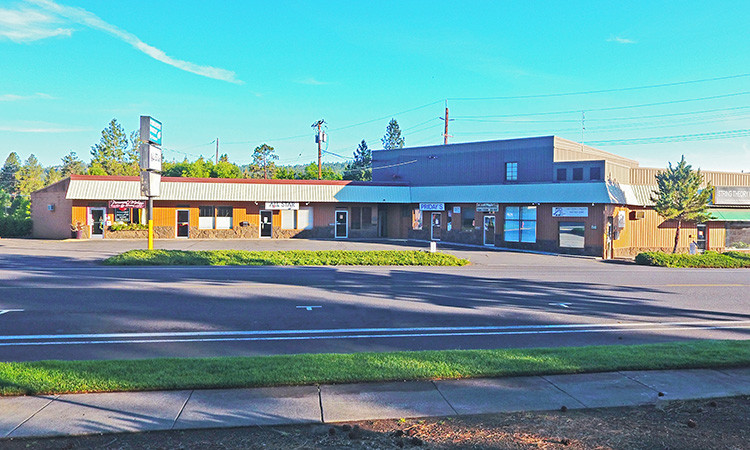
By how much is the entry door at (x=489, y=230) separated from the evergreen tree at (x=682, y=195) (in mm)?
10317

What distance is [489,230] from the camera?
37.3m

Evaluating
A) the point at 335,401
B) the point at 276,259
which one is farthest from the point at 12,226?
the point at 335,401

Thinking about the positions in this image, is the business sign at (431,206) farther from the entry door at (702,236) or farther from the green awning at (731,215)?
the green awning at (731,215)

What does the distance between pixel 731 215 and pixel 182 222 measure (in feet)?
125

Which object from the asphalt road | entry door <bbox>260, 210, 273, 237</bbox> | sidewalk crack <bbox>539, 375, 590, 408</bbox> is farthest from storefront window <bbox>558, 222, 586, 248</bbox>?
sidewalk crack <bbox>539, 375, 590, 408</bbox>

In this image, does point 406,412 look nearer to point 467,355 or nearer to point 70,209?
point 467,355

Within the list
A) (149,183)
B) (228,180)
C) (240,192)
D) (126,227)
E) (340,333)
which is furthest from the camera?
(228,180)

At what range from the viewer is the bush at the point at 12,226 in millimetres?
38469

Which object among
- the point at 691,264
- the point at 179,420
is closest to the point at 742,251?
the point at 691,264

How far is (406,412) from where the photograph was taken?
19.6ft

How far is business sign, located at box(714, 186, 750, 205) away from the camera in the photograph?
1374 inches

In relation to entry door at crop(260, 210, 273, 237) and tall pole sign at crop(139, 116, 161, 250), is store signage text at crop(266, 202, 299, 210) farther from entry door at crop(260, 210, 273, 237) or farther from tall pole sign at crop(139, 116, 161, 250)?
tall pole sign at crop(139, 116, 161, 250)

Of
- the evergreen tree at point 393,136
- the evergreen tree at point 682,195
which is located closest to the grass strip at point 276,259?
the evergreen tree at point 682,195

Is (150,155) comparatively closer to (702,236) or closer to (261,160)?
(702,236)
